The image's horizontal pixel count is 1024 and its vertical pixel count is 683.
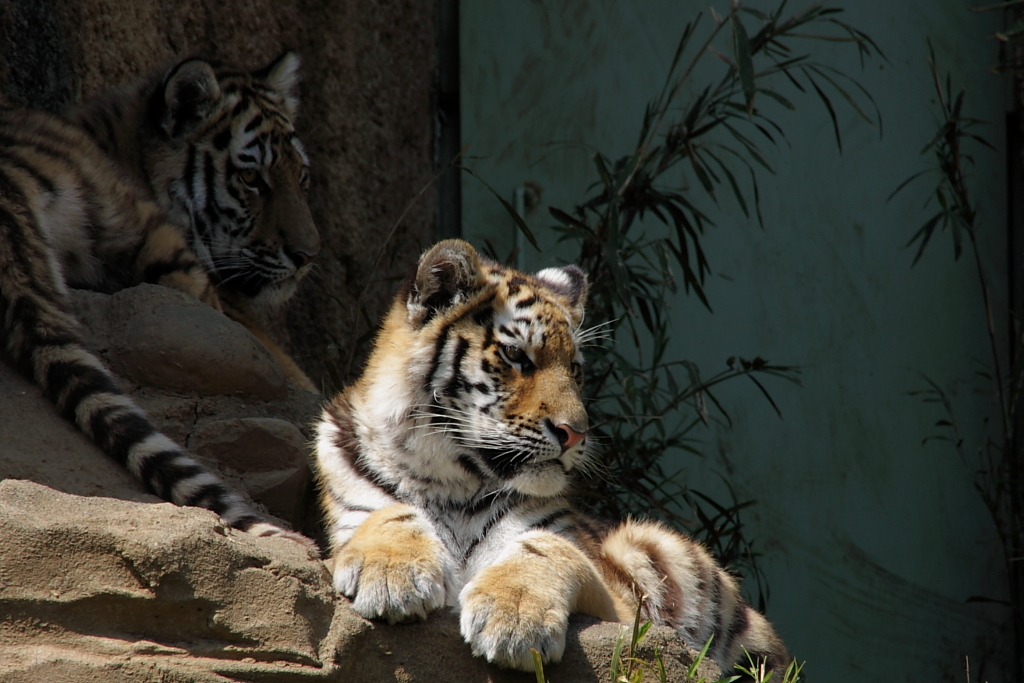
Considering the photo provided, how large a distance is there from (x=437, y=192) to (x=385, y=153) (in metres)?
0.30

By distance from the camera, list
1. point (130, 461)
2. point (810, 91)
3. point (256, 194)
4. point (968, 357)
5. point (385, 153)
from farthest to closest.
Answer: point (968, 357)
point (810, 91)
point (385, 153)
point (256, 194)
point (130, 461)

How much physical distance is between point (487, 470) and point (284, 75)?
2097mm

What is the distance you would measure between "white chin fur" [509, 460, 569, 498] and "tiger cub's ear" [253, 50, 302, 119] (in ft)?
6.93

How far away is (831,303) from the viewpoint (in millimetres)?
5148

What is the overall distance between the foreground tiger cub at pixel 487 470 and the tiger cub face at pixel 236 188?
1.10 m

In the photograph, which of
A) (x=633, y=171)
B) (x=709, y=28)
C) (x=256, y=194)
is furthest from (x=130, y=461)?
(x=709, y=28)

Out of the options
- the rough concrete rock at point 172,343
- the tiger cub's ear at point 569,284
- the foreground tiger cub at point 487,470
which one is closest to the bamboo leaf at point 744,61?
the tiger cub's ear at point 569,284

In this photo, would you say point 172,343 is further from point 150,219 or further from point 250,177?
point 250,177

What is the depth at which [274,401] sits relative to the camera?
302 cm

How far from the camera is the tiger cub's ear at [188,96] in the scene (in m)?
3.42

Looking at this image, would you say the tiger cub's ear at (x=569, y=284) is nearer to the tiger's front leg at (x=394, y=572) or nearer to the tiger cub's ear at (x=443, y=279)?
the tiger cub's ear at (x=443, y=279)

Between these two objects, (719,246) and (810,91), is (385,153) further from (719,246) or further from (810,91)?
(810,91)

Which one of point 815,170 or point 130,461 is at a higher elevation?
point 815,170

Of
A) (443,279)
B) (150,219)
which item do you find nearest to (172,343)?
(150,219)
